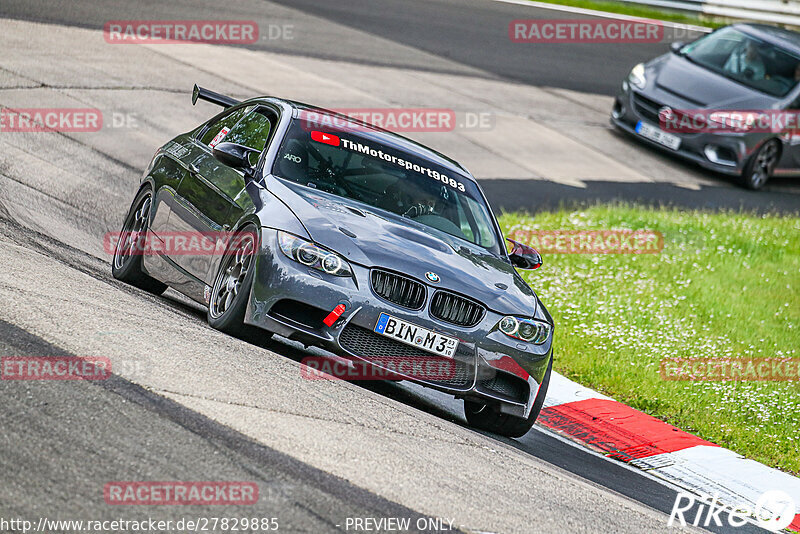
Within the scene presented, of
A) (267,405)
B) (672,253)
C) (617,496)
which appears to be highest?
(267,405)

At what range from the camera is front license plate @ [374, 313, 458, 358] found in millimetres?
6527

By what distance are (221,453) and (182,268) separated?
321cm

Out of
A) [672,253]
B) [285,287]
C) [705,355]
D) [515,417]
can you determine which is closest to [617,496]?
[515,417]

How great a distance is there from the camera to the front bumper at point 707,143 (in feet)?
60.1

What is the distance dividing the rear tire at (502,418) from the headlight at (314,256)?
1.24m

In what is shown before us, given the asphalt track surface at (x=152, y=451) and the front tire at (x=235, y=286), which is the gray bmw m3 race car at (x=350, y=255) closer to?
the front tire at (x=235, y=286)

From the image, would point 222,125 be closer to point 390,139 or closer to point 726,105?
point 390,139

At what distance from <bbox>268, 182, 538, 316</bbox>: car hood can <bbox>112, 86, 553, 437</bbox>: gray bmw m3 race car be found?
12 millimetres

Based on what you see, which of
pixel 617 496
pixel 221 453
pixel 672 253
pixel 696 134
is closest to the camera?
pixel 221 453

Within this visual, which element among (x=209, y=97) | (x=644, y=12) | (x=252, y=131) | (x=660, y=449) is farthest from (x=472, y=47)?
(x=660, y=449)

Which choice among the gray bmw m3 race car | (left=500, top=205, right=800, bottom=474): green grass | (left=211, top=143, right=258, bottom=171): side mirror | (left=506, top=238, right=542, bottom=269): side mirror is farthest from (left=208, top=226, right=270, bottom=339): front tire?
(left=500, top=205, right=800, bottom=474): green grass

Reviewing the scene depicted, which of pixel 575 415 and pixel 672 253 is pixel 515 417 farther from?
pixel 672 253

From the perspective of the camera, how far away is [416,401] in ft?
24.7

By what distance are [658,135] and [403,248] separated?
503 inches
